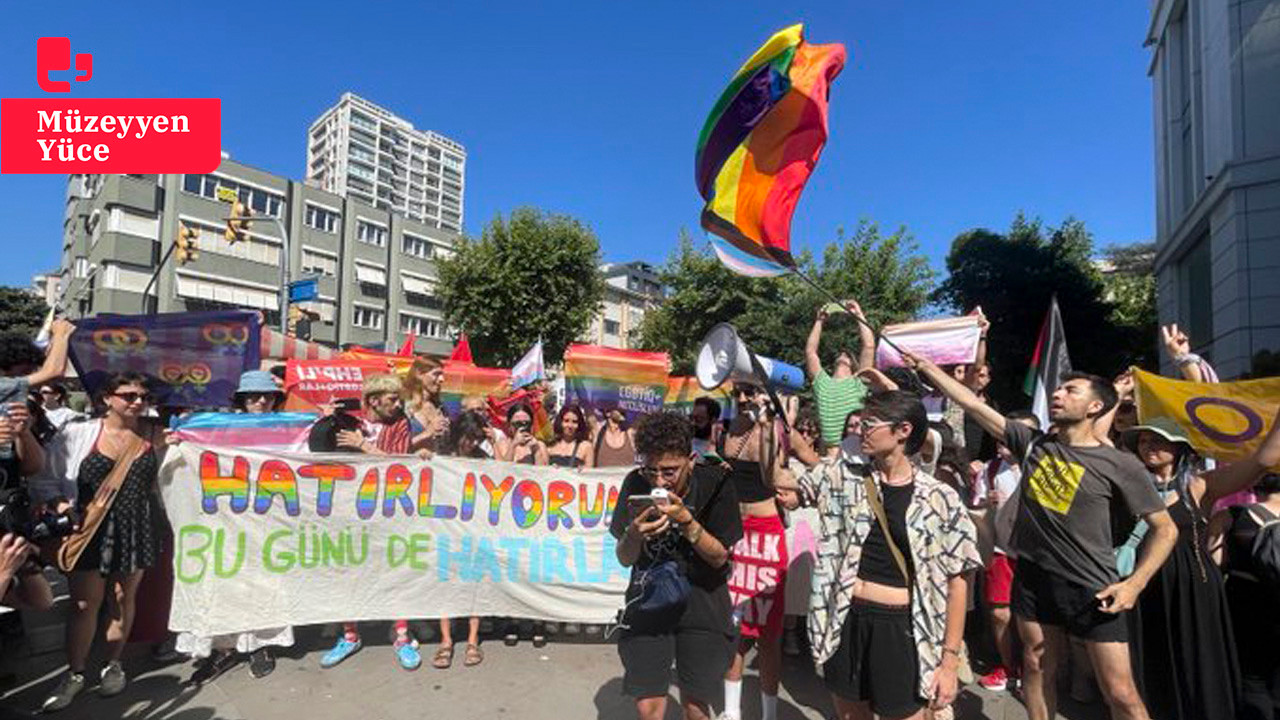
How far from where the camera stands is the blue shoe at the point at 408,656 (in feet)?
14.4

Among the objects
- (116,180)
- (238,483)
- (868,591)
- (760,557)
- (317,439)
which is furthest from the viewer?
(116,180)

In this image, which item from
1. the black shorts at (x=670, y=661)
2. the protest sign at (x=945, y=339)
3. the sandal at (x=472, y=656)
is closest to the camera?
the black shorts at (x=670, y=661)

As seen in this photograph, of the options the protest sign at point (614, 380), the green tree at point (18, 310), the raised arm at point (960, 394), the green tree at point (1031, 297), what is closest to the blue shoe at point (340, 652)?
the raised arm at point (960, 394)

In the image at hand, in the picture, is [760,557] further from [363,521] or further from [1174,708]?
[363,521]

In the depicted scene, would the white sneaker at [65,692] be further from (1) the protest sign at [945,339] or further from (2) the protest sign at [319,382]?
(2) the protest sign at [319,382]

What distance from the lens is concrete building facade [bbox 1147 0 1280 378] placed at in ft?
51.4

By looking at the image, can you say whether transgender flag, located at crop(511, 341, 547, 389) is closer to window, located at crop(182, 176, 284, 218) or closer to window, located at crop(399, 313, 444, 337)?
window, located at crop(182, 176, 284, 218)

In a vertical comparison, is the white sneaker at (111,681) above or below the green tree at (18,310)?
below

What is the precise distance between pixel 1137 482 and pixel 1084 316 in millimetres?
26856

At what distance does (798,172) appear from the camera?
421 cm

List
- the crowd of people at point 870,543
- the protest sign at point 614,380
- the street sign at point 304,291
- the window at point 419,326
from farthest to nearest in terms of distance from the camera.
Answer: the window at point 419,326
the street sign at point 304,291
the protest sign at point 614,380
the crowd of people at point 870,543

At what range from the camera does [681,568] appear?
276cm

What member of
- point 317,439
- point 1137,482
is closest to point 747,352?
point 1137,482

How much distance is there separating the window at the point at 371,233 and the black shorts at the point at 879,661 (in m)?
52.6
